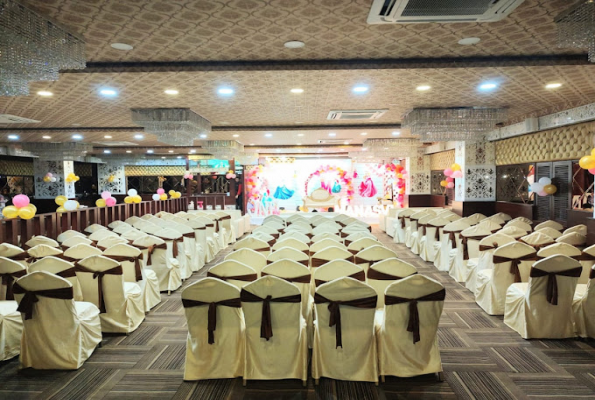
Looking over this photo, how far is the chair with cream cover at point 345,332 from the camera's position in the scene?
3.31m

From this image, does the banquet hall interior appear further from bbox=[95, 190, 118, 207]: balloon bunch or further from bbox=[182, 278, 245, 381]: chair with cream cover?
bbox=[95, 190, 118, 207]: balloon bunch

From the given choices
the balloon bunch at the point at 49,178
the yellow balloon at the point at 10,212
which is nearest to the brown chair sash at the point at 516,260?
the yellow balloon at the point at 10,212

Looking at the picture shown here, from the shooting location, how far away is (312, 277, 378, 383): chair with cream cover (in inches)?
130

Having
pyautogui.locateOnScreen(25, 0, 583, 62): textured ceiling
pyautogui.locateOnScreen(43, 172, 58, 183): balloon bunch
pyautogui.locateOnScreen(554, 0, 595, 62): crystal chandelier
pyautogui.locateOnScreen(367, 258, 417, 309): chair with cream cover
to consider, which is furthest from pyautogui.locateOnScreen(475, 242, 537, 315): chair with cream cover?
pyautogui.locateOnScreen(43, 172, 58, 183): balloon bunch

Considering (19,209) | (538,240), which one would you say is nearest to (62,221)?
(19,209)

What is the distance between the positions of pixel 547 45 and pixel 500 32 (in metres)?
0.83

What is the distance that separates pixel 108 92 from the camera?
585cm

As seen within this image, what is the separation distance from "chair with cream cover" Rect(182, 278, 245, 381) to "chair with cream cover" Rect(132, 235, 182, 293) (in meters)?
3.08

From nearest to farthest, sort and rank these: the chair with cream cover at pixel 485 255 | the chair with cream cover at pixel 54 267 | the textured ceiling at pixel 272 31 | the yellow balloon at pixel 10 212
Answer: the textured ceiling at pixel 272 31, the chair with cream cover at pixel 54 267, the chair with cream cover at pixel 485 255, the yellow balloon at pixel 10 212

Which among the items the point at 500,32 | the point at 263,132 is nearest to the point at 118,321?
the point at 500,32

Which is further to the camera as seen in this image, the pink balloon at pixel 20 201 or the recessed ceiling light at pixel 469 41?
the pink balloon at pixel 20 201

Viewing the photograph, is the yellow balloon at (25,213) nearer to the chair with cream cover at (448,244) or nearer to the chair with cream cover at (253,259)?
the chair with cream cover at (253,259)

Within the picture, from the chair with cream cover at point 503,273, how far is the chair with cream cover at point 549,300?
58 centimetres

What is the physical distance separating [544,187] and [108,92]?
855 centimetres
